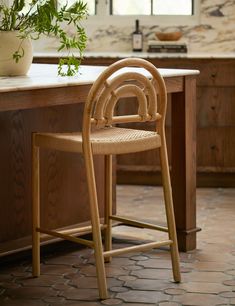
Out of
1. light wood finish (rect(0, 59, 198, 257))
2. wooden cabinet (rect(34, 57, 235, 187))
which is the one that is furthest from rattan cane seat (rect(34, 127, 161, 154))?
wooden cabinet (rect(34, 57, 235, 187))

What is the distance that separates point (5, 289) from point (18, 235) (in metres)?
0.51

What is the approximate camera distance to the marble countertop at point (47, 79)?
3.87 meters

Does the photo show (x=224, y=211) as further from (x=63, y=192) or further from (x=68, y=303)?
(x=68, y=303)

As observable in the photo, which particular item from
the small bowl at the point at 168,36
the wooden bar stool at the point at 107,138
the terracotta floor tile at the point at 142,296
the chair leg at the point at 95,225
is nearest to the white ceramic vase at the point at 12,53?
the wooden bar stool at the point at 107,138

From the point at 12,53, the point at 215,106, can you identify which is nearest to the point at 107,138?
the point at 12,53

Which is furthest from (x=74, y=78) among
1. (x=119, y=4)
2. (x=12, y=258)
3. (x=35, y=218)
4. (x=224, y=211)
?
(x=119, y=4)

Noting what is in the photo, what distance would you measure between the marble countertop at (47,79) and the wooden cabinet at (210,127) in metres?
1.83

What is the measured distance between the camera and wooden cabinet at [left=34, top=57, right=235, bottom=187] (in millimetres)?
6508

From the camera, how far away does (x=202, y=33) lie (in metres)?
7.23

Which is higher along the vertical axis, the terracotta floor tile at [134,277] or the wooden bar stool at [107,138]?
the wooden bar stool at [107,138]

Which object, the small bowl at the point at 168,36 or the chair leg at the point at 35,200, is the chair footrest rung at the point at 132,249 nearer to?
the chair leg at the point at 35,200

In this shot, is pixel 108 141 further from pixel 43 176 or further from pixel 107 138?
pixel 43 176

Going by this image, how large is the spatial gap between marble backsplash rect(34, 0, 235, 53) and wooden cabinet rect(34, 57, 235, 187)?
69 centimetres

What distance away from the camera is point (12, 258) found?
4.47 metres
